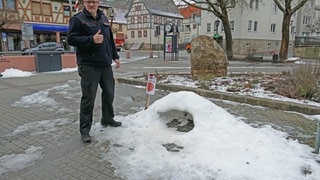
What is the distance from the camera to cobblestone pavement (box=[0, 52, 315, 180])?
3320mm

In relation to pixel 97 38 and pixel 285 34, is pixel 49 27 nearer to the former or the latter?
pixel 285 34

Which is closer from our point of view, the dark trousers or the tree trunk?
the dark trousers

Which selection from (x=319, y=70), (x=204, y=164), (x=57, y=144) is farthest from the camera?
(x=319, y=70)

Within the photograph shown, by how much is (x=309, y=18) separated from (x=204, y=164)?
172 feet

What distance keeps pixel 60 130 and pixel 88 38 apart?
167cm

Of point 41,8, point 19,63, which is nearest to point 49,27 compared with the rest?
point 41,8

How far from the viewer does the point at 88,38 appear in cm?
394

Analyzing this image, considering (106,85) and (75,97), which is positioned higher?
(106,85)

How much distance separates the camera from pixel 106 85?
4543 millimetres

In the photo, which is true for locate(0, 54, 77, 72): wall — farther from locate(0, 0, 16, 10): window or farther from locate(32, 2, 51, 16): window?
locate(32, 2, 51, 16): window

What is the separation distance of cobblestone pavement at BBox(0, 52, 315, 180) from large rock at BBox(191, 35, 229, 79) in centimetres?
217

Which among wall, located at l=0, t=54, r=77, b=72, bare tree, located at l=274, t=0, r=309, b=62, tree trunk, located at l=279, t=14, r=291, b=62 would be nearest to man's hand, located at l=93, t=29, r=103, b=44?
wall, located at l=0, t=54, r=77, b=72

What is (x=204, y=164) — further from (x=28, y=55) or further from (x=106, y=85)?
(x=28, y=55)

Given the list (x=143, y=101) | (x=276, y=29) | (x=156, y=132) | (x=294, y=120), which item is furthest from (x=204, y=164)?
(x=276, y=29)
